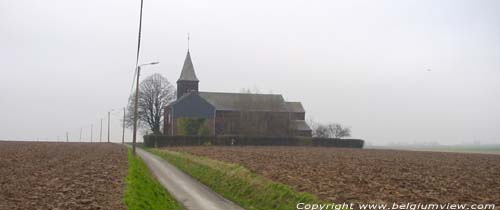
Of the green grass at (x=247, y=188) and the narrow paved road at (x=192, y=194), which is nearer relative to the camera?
the green grass at (x=247, y=188)

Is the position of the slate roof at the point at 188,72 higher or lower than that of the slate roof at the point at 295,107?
higher

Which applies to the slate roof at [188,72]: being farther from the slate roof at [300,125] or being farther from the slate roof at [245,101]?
the slate roof at [300,125]

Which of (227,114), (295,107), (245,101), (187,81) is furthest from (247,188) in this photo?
(295,107)

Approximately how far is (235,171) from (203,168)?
6.75 metres

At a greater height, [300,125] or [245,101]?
[245,101]

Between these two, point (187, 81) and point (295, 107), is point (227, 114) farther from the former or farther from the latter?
point (295, 107)

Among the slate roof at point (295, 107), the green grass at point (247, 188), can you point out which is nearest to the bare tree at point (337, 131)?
the slate roof at point (295, 107)

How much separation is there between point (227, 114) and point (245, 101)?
4804 millimetres

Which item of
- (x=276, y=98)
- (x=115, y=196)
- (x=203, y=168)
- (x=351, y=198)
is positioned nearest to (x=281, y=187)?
(x=351, y=198)

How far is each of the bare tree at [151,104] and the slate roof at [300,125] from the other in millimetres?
28392

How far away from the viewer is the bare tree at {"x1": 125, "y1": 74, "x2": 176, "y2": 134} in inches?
4847

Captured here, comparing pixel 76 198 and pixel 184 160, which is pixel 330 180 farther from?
pixel 184 160

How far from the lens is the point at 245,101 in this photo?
12231cm

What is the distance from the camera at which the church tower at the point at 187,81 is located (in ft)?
414
